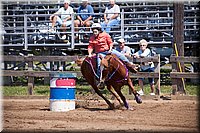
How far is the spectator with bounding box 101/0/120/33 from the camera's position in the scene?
1870cm

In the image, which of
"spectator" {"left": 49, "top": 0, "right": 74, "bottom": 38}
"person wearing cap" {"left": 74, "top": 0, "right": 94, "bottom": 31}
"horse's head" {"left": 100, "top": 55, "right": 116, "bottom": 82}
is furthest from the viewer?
"spectator" {"left": 49, "top": 0, "right": 74, "bottom": 38}

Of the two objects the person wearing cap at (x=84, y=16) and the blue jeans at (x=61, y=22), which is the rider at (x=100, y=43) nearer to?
the person wearing cap at (x=84, y=16)

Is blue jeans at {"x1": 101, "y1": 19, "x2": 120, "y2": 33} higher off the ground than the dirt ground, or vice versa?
blue jeans at {"x1": 101, "y1": 19, "x2": 120, "y2": 33}

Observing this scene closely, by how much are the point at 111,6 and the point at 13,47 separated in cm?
431

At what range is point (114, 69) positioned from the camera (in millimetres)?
13195

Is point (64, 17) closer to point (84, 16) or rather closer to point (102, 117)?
point (84, 16)

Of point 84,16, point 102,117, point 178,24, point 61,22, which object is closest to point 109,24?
point 84,16

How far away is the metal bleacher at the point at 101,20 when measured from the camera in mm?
19562

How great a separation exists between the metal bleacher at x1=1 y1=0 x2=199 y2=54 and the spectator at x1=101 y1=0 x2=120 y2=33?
20cm

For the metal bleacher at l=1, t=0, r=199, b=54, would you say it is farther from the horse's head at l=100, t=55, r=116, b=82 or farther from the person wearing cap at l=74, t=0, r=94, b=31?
the horse's head at l=100, t=55, r=116, b=82

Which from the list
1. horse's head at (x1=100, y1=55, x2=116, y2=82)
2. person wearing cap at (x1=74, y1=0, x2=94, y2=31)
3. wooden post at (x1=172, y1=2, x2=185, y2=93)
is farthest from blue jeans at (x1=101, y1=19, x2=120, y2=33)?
horse's head at (x1=100, y1=55, x2=116, y2=82)

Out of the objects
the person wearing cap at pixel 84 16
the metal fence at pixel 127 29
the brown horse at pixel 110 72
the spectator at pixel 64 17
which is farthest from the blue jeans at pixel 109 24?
the brown horse at pixel 110 72

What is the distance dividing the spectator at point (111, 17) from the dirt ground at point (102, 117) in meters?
4.54

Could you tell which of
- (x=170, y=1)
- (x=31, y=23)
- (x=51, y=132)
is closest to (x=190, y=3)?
(x=170, y=1)
